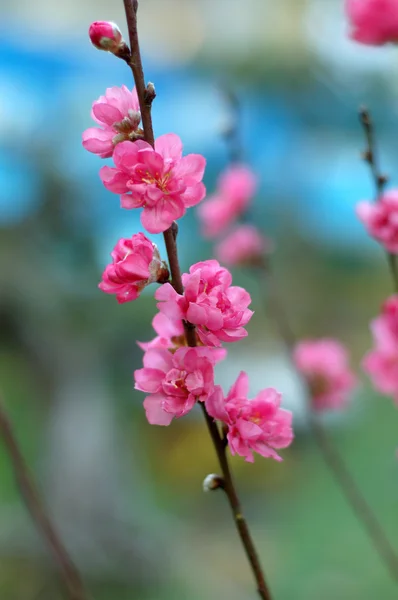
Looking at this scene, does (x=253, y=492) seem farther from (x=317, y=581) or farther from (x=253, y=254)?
(x=253, y=254)

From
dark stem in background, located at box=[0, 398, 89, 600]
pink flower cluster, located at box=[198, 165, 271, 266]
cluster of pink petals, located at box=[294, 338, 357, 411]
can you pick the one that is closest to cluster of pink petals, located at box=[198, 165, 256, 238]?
pink flower cluster, located at box=[198, 165, 271, 266]

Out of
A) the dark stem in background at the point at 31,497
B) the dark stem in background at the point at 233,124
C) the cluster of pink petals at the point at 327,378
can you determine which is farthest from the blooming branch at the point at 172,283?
the cluster of pink petals at the point at 327,378

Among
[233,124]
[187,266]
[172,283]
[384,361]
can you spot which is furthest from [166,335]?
[187,266]

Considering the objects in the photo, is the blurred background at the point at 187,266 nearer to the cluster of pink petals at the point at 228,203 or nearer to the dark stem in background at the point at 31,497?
the cluster of pink petals at the point at 228,203

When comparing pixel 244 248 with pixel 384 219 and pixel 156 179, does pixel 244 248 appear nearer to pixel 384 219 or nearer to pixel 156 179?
pixel 384 219

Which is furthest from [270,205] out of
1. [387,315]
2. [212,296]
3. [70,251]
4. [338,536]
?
[212,296]
